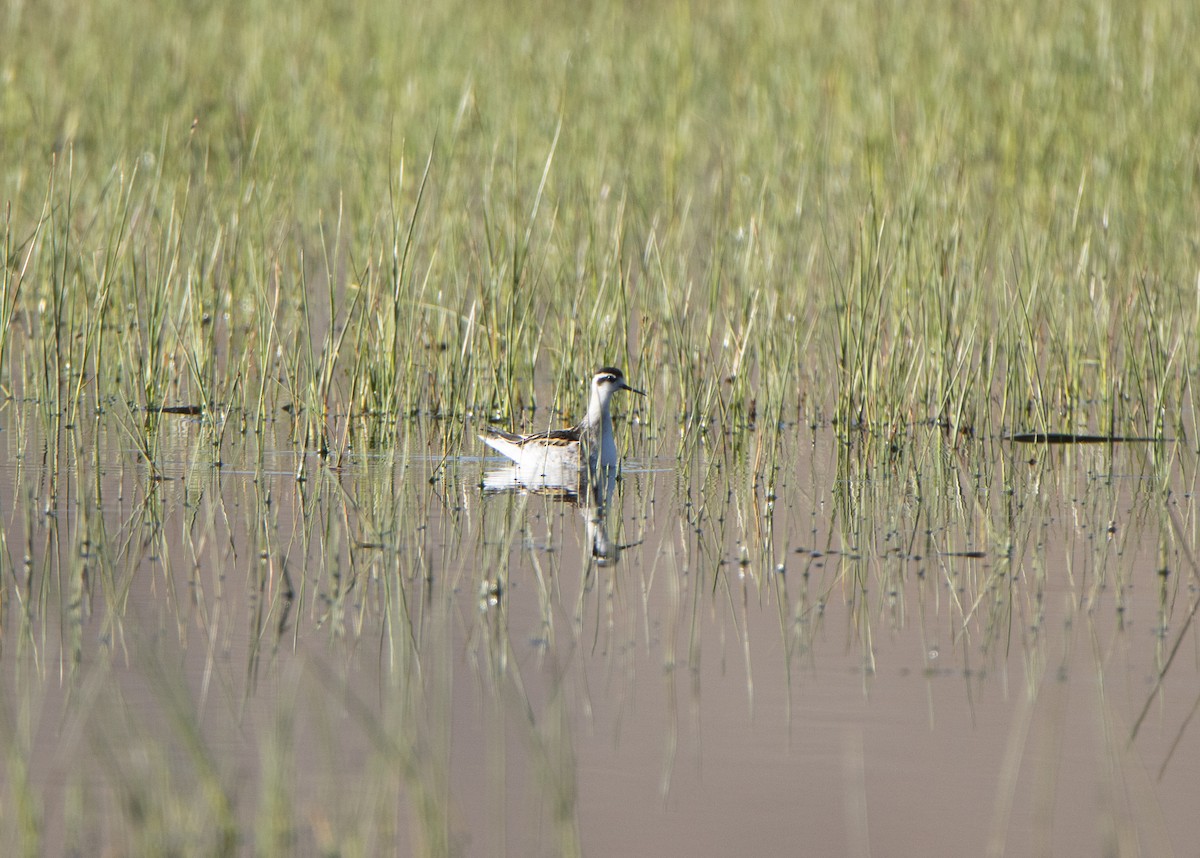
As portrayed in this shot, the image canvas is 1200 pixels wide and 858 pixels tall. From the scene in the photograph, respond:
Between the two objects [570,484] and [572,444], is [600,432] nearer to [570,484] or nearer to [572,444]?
[572,444]

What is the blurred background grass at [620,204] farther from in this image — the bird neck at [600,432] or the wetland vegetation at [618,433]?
the bird neck at [600,432]

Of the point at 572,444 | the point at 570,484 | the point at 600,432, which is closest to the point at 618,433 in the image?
the point at 600,432

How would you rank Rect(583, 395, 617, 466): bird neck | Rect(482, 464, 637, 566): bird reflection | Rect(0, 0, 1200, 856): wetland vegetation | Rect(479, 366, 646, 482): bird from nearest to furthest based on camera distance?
1. Rect(0, 0, 1200, 856): wetland vegetation
2. Rect(482, 464, 637, 566): bird reflection
3. Rect(479, 366, 646, 482): bird
4. Rect(583, 395, 617, 466): bird neck

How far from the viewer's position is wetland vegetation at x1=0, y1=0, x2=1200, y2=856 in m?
3.84

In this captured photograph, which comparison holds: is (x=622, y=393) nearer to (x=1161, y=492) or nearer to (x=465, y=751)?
(x=1161, y=492)

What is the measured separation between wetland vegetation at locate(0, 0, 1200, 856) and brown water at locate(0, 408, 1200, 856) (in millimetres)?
19

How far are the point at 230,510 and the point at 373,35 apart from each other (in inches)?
329

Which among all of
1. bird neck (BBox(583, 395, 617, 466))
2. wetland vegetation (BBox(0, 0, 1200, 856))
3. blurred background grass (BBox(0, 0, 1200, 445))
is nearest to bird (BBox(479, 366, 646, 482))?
bird neck (BBox(583, 395, 617, 466))

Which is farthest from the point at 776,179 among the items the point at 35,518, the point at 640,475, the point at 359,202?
the point at 35,518

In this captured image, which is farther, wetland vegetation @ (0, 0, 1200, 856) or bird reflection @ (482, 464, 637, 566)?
bird reflection @ (482, 464, 637, 566)

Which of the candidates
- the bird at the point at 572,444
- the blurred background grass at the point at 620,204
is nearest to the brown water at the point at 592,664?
the bird at the point at 572,444

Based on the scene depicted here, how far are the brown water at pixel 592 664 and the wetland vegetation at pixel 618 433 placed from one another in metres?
0.02

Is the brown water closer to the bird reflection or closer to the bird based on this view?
the bird reflection

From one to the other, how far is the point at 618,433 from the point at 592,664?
13.4 ft
